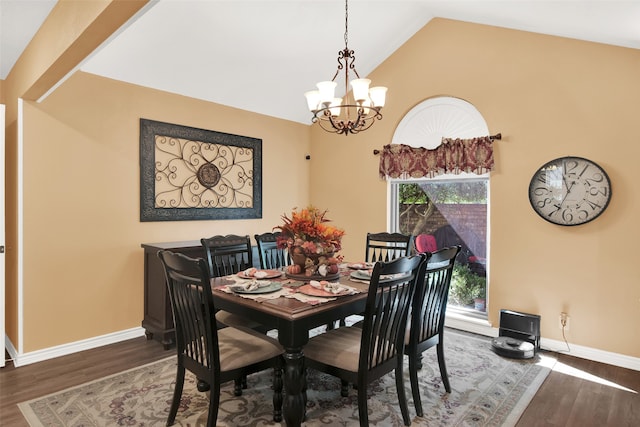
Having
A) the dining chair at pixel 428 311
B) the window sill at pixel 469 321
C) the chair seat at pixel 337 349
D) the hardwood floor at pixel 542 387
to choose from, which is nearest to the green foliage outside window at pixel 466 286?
the window sill at pixel 469 321

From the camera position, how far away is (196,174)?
4184mm

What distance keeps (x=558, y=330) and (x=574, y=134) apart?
1.77 m

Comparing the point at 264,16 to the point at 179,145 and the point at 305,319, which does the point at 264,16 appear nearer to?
the point at 179,145

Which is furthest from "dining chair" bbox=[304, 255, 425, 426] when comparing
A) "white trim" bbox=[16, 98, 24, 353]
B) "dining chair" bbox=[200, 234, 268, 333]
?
"white trim" bbox=[16, 98, 24, 353]

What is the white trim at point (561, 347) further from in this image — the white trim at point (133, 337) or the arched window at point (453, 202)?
the arched window at point (453, 202)

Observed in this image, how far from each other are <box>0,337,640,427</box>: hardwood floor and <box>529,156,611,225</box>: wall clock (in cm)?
127

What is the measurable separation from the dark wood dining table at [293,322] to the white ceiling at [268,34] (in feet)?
7.20

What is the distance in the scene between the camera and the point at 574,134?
11.1ft

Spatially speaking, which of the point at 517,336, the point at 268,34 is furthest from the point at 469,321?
the point at 268,34

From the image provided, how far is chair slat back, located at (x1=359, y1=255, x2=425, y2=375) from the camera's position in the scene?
202 centimetres

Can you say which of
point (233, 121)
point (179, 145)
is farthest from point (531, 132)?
point (179, 145)

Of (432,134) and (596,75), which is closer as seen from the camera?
(596,75)

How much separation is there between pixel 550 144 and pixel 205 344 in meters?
3.36

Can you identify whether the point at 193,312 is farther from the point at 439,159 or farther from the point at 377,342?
the point at 439,159
